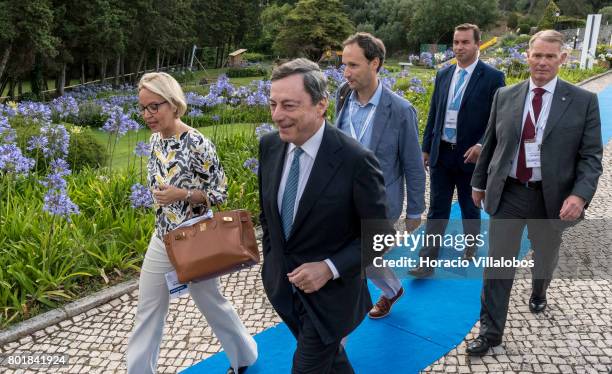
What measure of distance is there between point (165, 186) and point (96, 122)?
60.4 feet

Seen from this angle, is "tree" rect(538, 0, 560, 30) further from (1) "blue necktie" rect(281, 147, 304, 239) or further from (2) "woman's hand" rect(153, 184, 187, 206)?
(1) "blue necktie" rect(281, 147, 304, 239)

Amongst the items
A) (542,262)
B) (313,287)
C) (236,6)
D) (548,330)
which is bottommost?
(548,330)

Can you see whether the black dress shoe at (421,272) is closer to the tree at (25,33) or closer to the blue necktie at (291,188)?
the blue necktie at (291,188)

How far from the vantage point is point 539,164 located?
134 inches

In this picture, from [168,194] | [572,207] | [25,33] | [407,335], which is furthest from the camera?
[25,33]

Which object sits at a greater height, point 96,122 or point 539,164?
point 539,164

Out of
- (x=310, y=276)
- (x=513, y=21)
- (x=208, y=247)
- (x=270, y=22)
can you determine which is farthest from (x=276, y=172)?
(x=513, y=21)

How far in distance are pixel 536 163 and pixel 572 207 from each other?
0.35 metres

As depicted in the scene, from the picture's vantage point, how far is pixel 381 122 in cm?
350

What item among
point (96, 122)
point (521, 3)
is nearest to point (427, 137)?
point (96, 122)

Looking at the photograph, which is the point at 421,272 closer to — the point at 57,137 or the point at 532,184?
the point at 532,184

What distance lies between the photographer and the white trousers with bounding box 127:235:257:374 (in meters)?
3.00

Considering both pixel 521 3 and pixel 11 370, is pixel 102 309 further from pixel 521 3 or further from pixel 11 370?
pixel 521 3

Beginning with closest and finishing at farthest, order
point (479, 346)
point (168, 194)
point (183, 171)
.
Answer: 1. point (168, 194)
2. point (183, 171)
3. point (479, 346)
